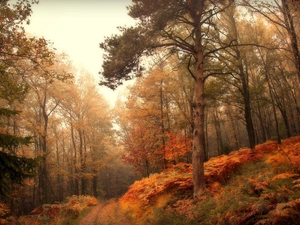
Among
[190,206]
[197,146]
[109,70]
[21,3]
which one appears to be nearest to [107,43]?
[109,70]

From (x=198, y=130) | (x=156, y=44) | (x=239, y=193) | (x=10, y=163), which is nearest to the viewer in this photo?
(x=10, y=163)

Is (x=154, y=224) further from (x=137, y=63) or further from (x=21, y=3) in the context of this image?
(x=21, y=3)

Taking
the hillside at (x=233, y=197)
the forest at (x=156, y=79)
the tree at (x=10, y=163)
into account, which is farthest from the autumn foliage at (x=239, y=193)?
the tree at (x=10, y=163)

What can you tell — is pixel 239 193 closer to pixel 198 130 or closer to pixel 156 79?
pixel 198 130

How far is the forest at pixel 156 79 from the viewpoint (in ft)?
26.5

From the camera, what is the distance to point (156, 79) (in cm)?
1722

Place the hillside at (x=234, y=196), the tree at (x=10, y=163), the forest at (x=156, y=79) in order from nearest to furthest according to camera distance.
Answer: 1. the hillside at (x=234, y=196)
2. the tree at (x=10, y=163)
3. the forest at (x=156, y=79)

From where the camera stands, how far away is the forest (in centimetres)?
806

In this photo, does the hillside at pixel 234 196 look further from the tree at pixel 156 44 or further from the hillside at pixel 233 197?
the tree at pixel 156 44

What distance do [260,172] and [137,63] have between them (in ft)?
23.3

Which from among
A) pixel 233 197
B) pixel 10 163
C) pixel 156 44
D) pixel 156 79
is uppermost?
pixel 156 79

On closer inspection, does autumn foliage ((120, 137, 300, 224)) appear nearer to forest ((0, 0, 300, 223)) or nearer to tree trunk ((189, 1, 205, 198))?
tree trunk ((189, 1, 205, 198))

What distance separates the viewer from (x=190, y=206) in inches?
301

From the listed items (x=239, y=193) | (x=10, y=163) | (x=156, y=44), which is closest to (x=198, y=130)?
(x=239, y=193)
